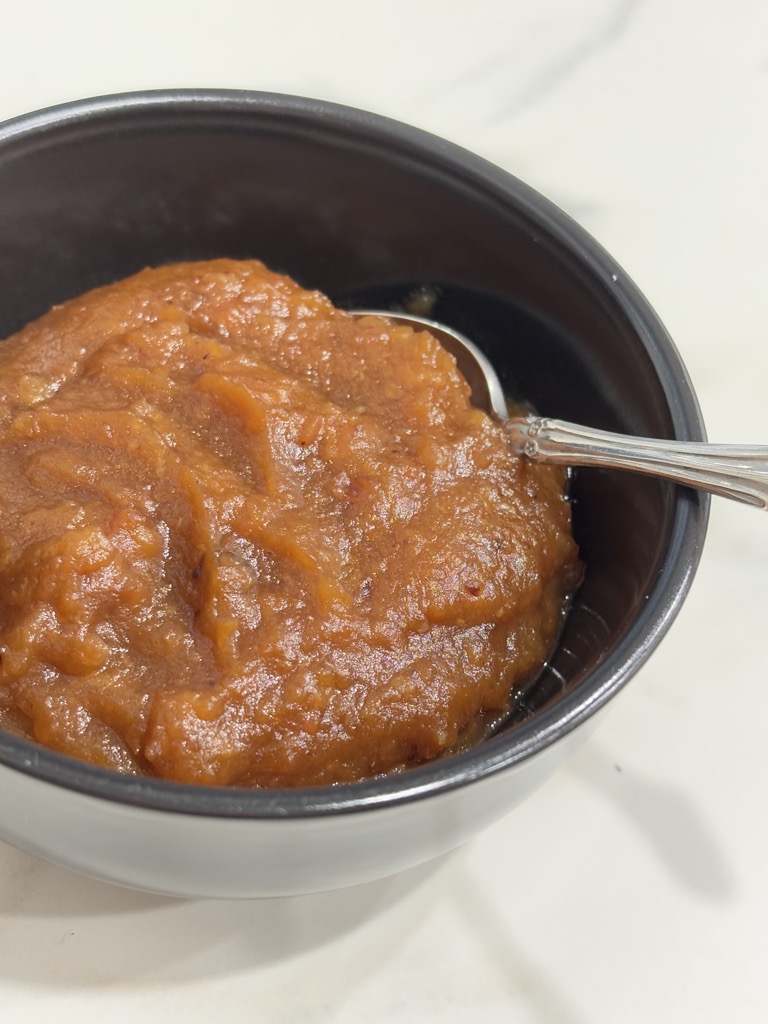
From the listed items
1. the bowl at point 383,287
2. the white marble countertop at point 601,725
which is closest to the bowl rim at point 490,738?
the bowl at point 383,287

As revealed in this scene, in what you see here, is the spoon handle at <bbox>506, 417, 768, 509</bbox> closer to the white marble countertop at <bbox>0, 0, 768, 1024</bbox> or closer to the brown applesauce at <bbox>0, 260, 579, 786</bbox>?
the brown applesauce at <bbox>0, 260, 579, 786</bbox>

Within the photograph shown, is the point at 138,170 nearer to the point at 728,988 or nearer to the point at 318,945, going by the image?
the point at 318,945

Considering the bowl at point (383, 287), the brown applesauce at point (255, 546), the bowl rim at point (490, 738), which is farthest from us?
the brown applesauce at point (255, 546)

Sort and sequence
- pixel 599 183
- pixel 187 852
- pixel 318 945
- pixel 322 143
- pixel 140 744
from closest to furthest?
1. pixel 187 852
2. pixel 140 744
3. pixel 318 945
4. pixel 322 143
5. pixel 599 183

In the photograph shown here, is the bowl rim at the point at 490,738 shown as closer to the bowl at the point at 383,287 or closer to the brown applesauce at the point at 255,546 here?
the bowl at the point at 383,287

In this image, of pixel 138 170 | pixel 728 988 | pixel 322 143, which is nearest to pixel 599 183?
pixel 322 143

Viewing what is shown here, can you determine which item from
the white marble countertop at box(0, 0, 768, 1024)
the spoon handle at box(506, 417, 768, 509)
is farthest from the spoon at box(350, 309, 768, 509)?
the white marble countertop at box(0, 0, 768, 1024)
